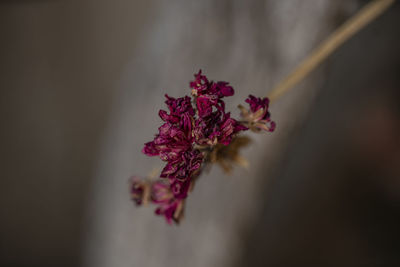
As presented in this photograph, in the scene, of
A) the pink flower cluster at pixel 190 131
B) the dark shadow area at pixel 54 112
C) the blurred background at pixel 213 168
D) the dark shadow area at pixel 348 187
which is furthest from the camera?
the dark shadow area at pixel 54 112

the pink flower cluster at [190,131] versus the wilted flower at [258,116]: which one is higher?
the wilted flower at [258,116]

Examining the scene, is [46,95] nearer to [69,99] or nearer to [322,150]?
[69,99]

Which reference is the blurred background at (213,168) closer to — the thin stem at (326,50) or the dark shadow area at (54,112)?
the dark shadow area at (54,112)

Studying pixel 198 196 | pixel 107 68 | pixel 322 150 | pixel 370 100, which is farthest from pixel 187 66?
pixel 107 68

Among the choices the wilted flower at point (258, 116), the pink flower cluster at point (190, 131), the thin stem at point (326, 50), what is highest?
the thin stem at point (326, 50)

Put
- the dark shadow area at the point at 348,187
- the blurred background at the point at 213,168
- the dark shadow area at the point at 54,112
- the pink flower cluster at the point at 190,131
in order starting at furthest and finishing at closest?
the dark shadow area at the point at 54,112 < the dark shadow area at the point at 348,187 < the blurred background at the point at 213,168 < the pink flower cluster at the point at 190,131

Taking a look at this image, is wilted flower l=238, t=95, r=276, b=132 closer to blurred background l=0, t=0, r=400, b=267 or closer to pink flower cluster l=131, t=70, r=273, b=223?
pink flower cluster l=131, t=70, r=273, b=223

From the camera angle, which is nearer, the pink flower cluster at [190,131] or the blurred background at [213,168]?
the pink flower cluster at [190,131]

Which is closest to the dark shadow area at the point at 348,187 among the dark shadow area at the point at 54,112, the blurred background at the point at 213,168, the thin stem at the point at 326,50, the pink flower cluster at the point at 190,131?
the blurred background at the point at 213,168
